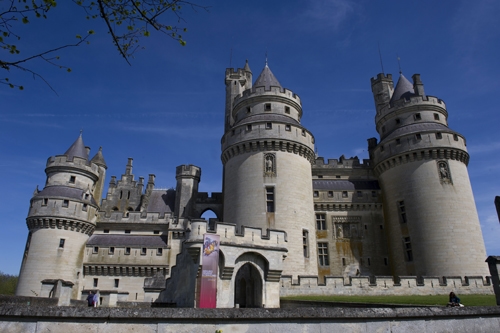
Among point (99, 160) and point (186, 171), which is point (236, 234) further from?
point (99, 160)

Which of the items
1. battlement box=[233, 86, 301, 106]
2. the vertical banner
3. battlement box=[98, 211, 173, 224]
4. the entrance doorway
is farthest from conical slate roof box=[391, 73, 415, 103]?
the vertical banner

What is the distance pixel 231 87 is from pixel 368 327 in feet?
125

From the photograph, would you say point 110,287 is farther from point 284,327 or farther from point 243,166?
point 284,327

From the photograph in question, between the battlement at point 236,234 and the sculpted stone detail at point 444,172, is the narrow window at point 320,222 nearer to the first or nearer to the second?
the sculpted stone detail at point 444,172

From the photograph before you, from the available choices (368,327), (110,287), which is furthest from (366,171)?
(368,327)

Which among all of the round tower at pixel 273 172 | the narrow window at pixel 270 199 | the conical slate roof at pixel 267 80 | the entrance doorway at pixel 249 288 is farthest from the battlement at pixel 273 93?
the entrance doorway at pixel 249 288

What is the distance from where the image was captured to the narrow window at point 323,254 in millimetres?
30406

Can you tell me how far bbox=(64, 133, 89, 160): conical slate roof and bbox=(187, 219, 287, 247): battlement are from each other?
21.5 metres

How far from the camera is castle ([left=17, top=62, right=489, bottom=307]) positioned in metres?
26.6

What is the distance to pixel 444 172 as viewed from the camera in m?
28.9

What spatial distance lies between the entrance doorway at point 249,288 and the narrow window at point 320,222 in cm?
1084

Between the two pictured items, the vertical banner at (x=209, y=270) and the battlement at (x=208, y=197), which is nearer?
the vertical banner at (x=209, y=270)

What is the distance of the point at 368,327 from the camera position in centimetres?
734

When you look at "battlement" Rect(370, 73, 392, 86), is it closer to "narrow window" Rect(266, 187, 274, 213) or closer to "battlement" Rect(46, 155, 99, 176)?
"narrow window" Rect(266, 187, 274, 213)
